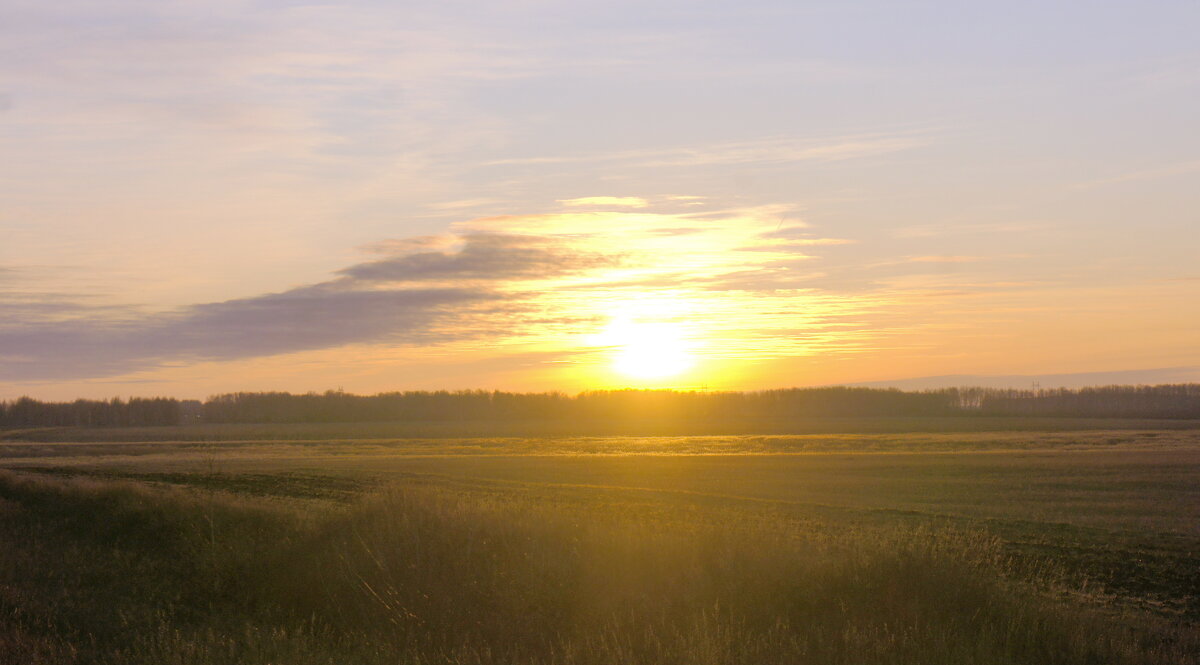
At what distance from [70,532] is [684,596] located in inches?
660

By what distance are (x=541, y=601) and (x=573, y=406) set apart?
157774mm

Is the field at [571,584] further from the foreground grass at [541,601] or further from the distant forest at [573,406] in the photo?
the distant forest at [573,406]

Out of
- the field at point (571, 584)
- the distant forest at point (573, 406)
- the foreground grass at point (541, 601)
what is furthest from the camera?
the distant forest at point (573, 406)

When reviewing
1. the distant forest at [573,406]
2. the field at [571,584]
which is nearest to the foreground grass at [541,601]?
the field at [571,584]

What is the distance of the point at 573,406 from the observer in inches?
6663

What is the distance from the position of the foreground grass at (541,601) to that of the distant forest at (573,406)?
132 m

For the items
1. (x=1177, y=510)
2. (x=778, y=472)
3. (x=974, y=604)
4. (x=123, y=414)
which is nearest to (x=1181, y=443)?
(x=778, y=472)

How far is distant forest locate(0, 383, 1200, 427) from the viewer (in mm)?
154375

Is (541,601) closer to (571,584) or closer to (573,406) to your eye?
(571,584)

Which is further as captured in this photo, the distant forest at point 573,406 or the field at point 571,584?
the distant forest at point 573,406

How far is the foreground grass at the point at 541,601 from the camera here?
9.88 m

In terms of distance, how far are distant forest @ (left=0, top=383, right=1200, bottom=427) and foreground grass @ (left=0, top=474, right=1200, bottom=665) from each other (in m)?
132

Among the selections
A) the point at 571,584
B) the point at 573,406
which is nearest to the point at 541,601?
the point at 571,584

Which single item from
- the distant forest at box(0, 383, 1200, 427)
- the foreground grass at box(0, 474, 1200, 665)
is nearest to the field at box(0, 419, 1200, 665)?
the foreground grass at box(0, 474, 1200, 665)
